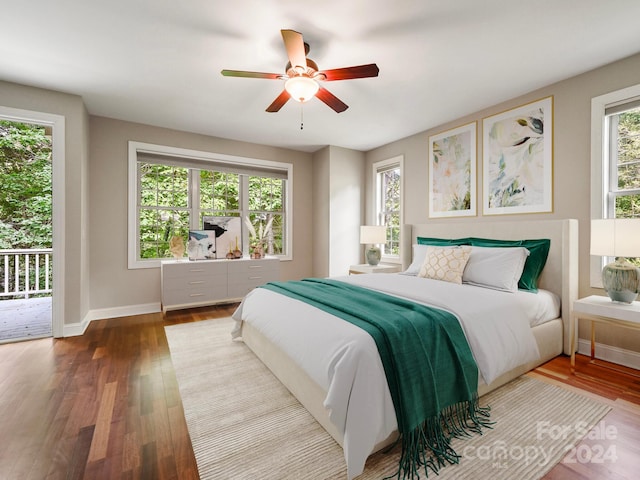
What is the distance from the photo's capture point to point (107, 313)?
3930mm

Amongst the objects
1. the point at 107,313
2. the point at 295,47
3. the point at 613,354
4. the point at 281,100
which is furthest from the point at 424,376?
the point at 107,313

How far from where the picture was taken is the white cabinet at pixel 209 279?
3.97 m

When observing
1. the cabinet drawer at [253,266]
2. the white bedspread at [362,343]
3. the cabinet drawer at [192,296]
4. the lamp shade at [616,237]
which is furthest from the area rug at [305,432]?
the cabinet drawer at [253,266]

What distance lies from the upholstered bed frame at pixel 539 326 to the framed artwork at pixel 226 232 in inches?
76.8

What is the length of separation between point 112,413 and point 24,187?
16.8ft

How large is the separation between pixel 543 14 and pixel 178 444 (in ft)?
11.5

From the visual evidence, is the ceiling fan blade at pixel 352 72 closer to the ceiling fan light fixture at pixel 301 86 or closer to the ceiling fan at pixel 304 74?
the ceiling fan at pixel 304 74

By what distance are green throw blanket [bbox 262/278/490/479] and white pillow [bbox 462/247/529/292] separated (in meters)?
Result: 1.15

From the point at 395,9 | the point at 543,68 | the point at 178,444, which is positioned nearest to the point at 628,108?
the point at 543,68

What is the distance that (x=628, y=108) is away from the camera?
2551mm

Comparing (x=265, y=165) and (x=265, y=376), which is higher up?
(x=265, y=165)

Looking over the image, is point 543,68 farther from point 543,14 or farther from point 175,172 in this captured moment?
point 175,172

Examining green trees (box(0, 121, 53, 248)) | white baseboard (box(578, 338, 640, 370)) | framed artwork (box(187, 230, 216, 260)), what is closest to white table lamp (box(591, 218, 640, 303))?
white baseboard (box(578, 338, 640, 370))

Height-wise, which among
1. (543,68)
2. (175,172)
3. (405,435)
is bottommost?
(405,435)
